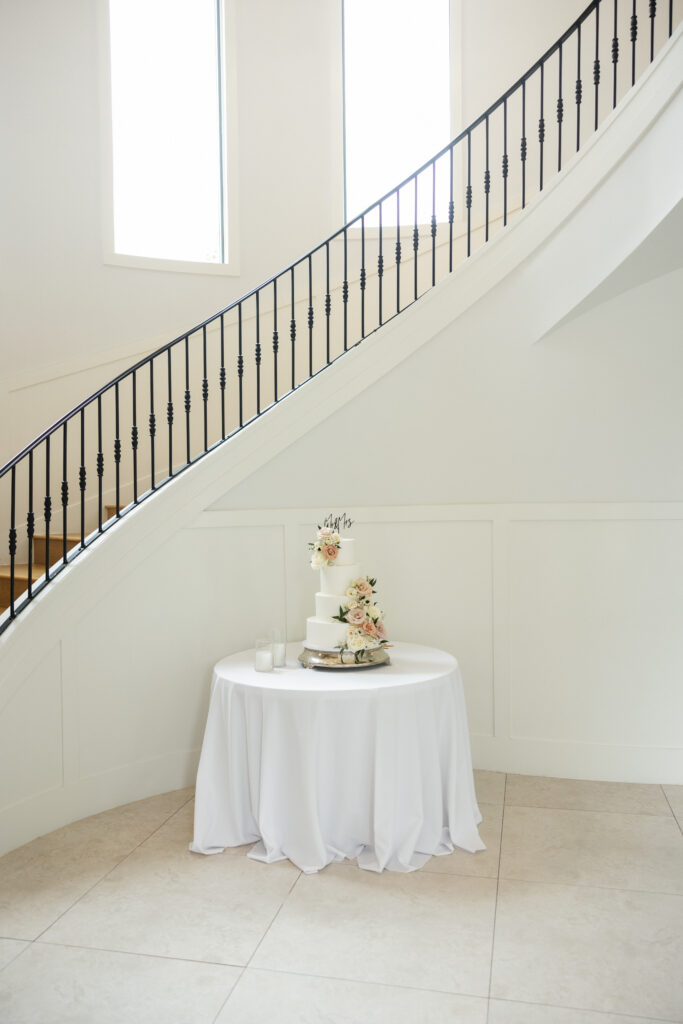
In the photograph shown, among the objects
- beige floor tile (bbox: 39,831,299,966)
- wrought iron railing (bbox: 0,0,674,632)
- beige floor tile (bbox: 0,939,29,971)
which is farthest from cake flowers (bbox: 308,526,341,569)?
wrought iron railing (bbox: 0,0,674,632)

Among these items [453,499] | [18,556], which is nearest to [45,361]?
[18,556]

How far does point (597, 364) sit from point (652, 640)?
1444 millimetres

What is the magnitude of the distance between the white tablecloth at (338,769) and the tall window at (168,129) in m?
3.85

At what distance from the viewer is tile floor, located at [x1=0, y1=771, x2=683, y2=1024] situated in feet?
7.72

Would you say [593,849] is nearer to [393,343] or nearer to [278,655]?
[278,655]

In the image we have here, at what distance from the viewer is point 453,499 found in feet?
13.9

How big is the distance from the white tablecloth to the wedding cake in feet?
0.51

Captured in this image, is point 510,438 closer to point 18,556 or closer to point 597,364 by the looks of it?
point 597,364

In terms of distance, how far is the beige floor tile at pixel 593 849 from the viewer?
3104mm

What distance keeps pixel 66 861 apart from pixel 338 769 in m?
1.20

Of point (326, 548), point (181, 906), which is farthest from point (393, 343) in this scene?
point (181, 906)

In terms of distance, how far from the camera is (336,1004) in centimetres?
236

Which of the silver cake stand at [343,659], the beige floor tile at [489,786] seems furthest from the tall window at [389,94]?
the beige floor tile at [489,786]

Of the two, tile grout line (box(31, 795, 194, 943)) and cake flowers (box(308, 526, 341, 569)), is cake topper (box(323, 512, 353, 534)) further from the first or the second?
tile grout line (box(31, 795, 194, 943))
